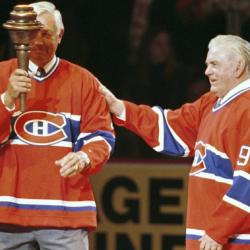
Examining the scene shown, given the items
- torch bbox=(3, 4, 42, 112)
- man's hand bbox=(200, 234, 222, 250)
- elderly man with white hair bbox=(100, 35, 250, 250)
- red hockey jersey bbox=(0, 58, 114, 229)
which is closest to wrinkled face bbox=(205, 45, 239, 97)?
elderly man with white hair bbox=(100, 35, 250, 250)

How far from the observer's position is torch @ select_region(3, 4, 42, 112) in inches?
189

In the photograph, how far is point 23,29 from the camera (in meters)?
4.80

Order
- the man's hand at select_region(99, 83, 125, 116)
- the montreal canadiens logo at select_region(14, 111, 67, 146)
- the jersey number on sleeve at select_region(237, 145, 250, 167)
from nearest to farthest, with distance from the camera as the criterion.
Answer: the jersey number on sleeve at select_region(237, 145, 250, 167)
the montreal canadiens logo at select_region(14, 111, 67, 146)
the man's hand at select_region(99, 83, 125, 116)

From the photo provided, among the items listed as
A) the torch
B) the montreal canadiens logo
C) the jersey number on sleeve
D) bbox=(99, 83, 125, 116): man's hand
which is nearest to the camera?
the torch

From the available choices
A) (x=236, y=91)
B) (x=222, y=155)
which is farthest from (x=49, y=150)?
(x=236, y=91)

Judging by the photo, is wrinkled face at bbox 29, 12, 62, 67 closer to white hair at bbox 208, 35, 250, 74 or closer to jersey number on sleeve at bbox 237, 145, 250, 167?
white hair at bbox 208, 35, 250, 74

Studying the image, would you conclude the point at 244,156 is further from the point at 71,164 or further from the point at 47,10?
the point at 47,10

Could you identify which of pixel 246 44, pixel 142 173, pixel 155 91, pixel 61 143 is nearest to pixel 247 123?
pixel 246 44

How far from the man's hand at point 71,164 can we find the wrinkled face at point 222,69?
0.64 meters

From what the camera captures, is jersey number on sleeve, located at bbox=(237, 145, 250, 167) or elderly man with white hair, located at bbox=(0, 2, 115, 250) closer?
jersey number on sleeve, located at bbox=(237, 145, 250, 167)

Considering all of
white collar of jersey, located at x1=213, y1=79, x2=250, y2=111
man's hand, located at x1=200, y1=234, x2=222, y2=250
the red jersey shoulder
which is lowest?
man's hand, located at x1=200, y1=234, x2=222, y2=250

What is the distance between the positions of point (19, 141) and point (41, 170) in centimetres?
14

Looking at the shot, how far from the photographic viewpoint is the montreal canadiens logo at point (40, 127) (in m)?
5.09

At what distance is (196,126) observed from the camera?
548 centimetres
